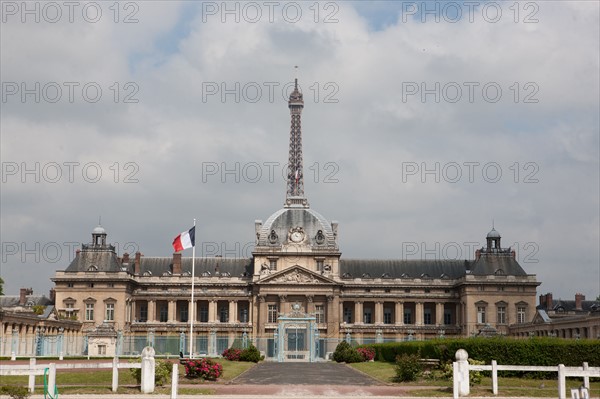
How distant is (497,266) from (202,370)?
218 ft

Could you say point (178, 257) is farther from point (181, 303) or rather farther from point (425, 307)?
point (425, 307)

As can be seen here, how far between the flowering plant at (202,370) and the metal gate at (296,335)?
42.3 metres

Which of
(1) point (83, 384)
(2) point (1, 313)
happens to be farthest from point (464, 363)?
(2) point (1, 313)

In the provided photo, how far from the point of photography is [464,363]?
30.4 metres

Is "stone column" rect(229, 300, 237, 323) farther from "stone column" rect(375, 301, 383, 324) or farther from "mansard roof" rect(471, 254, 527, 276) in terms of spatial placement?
"mansard roof" rect(471, 254, 527, 276)

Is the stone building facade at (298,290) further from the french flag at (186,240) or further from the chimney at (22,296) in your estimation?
the french flag at (186,240)

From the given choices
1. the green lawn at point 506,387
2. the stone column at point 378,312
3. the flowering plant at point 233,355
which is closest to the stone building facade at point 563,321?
the stone column at point 378,312

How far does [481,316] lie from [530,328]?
9494 mm

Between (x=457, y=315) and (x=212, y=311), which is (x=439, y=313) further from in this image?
(x=212, y=311)

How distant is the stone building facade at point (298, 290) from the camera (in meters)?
95.7

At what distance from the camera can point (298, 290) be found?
95.9 metres

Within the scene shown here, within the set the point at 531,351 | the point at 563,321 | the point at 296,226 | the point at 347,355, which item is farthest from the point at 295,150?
the point at 531,351

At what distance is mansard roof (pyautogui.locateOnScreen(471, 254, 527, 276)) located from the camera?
9706 centimetres

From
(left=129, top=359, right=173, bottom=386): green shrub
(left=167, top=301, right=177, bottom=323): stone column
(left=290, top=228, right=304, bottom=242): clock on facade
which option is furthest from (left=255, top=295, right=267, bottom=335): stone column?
(left=129, top=359, right=173, bottom=386): green shrub
